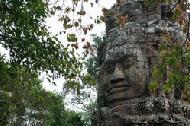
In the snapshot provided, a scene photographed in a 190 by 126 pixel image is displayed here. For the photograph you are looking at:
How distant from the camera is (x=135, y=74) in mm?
11539

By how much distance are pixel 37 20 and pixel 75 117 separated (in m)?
12.8

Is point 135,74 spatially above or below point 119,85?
above

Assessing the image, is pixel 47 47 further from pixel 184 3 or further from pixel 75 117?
pixel 75 117

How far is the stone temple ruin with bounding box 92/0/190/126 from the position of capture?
1088cm

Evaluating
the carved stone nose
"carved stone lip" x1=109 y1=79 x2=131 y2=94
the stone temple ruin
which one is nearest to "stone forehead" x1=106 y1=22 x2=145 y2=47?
the stone temple ruin

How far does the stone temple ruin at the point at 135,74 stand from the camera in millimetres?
10875

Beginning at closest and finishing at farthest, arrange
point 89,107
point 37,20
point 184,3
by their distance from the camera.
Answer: point 184,3 < point 37,20 < point 89,107

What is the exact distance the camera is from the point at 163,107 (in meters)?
10.8

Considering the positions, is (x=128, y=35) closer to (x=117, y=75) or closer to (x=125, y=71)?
(x=125, y=71)

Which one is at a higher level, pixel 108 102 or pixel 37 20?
pixel 37 20

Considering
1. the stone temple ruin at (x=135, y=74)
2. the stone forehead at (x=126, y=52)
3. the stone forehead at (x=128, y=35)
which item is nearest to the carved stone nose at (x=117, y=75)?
the stone temple ruin at (x=135, y=74)

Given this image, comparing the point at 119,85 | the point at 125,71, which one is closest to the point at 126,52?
the point at 125,71

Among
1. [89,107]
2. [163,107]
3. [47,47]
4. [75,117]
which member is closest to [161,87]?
[163,107]

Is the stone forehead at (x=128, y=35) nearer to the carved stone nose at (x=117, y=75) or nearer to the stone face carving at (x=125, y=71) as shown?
the stone face carving at (x=125, y=71)
